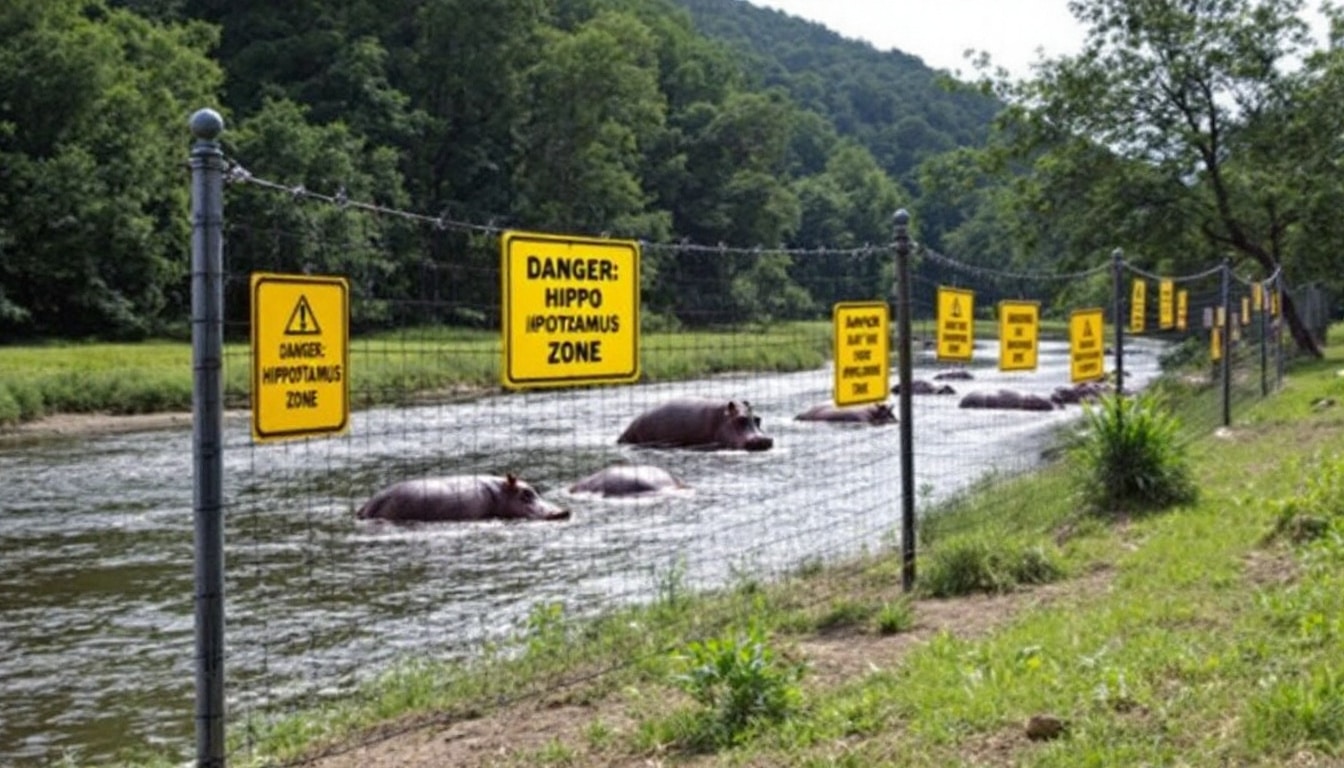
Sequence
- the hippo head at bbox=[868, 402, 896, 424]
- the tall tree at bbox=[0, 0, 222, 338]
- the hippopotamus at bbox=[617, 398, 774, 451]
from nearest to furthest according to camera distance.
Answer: the hippopotamus at bbox=[617, 398, 774, 451]
the hippo head at bbox=[868, 402, 896, 424]
the tall tree at bbox=[0, 0, 222, 338]

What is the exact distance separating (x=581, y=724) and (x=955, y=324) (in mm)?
4969

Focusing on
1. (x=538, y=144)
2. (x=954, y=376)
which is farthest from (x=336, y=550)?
(x=538, y=144)

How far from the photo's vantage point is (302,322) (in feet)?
16.1

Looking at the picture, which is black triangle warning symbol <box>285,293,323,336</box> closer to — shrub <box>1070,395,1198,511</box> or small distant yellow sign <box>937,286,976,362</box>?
small distant yellow sign <box>937,286,976,362</box>

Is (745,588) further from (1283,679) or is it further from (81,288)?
(81,288)

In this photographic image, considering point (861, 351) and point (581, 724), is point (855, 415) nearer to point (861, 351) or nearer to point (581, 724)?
point (861, 351)

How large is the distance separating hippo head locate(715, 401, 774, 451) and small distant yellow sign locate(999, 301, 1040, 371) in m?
10.0

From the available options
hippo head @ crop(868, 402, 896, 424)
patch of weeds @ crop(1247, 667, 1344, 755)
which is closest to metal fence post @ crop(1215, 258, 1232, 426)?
hippo head @ crop(868, 402, 896, 424)

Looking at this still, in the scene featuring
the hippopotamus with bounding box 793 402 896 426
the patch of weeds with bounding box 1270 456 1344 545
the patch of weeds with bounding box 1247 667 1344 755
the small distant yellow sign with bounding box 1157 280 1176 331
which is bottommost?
the hippopotamus with bounding box 793 402 896 426

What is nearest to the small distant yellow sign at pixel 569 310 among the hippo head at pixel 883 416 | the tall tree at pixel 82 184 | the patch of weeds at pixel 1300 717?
the patch of weeds at pixel 1300 717

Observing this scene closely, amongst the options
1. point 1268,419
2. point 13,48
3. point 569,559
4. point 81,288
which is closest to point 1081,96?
point 1268,419

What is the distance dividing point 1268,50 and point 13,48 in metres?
37.5

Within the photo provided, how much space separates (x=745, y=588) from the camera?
934cm

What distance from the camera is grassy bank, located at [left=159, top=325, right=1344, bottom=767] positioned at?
4.98 meters
